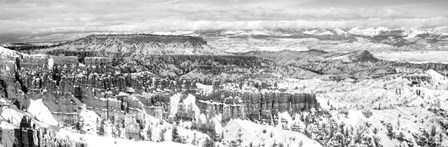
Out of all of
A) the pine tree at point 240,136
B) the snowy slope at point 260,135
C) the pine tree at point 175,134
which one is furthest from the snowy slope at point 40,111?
the pine tree at point 240,136

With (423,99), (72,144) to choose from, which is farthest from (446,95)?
(72,144)

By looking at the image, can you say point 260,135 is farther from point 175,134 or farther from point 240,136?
point 175,134

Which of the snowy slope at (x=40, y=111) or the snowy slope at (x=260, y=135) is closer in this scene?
the snowy slope at (x=260, y=135)

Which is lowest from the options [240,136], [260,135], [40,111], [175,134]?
[240,136]

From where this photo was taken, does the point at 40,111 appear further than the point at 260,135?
Yes

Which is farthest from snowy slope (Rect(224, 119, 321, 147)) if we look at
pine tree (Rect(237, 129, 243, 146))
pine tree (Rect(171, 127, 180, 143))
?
pine tree (Rect(171, 127, 180, 143))

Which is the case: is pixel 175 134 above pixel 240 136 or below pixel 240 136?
above

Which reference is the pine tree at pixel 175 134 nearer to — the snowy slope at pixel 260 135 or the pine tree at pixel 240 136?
the snowy slope at pixel 260 135

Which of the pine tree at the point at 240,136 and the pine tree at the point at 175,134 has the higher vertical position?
the pine tree at the point at 175,134

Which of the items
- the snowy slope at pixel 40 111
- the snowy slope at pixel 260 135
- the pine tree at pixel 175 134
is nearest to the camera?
the pine tree at pixel 175 134

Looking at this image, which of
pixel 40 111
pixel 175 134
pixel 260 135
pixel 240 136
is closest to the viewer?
pixel 175 134

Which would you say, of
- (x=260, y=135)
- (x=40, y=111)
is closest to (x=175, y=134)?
(x=260, y=135)

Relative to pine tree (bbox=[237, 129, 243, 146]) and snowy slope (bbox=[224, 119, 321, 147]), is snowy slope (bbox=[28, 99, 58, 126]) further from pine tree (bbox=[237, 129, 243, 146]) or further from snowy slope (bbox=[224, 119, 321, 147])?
pine tree (bbox=[237, 129, 243, 146])

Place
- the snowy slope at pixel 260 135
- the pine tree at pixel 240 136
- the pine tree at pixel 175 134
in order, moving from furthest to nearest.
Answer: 1. the pine tree at pixel 240 136
2. the snowy slope at pixel 260 135
3. the pine tree at pixel 175 134
